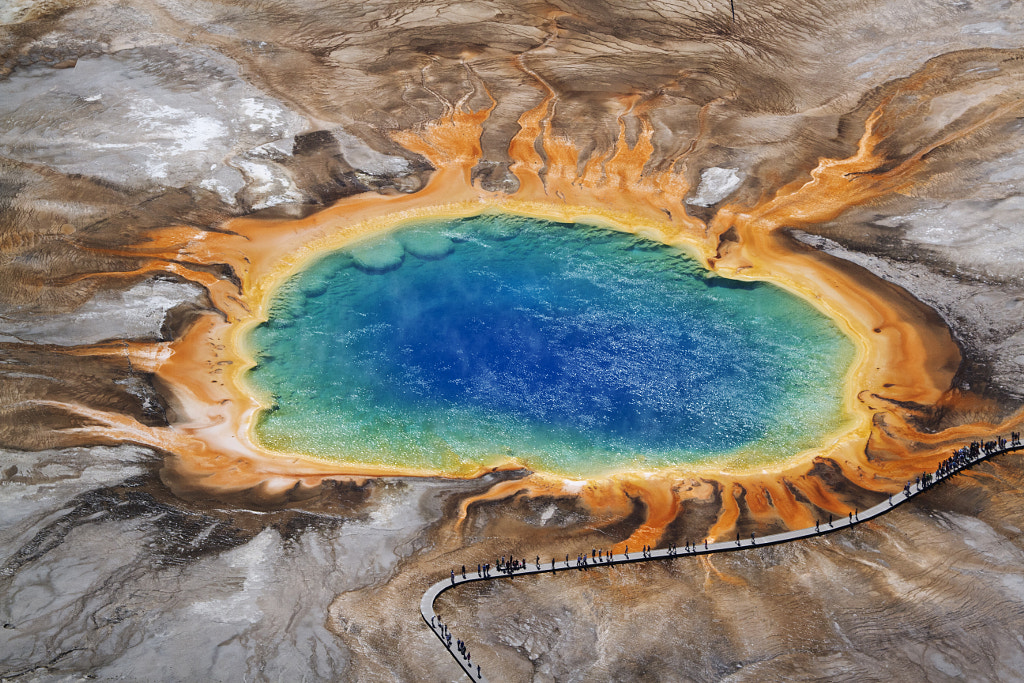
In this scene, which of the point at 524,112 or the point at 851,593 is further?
the point at 524,112

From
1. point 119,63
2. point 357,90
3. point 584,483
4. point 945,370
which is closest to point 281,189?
point 357,90

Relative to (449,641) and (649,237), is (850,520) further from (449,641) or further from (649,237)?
(649,237)

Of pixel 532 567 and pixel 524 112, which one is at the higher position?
pixel 524 112

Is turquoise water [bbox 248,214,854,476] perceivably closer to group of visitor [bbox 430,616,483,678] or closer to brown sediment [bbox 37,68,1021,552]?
brown sediment [bbox 37,68,1021,552]

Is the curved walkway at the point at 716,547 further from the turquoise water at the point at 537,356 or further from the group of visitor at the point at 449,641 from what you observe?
the turquoise water at the point at 537,356

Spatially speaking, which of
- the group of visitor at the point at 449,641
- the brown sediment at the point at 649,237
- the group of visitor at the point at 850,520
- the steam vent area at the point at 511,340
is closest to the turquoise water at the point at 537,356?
the steam vent area at the point at 511,340

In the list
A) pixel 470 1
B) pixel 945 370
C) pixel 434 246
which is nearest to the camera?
pixel 945 370

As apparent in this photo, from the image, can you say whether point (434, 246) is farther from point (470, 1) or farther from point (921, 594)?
point (921, 594)
